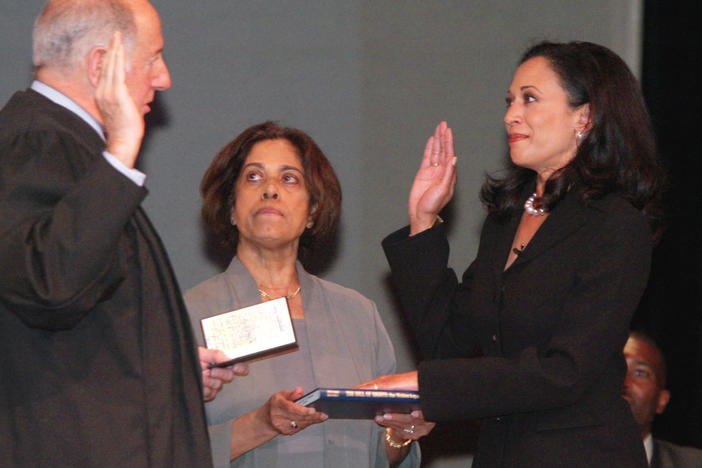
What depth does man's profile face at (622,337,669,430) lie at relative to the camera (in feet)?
13.8

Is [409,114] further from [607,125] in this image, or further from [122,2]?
[122,2]

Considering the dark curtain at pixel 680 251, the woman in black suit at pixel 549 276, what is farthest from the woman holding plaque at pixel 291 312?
the dark curtain at pixel 680 251

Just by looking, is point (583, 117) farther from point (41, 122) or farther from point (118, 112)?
point (41, 122)

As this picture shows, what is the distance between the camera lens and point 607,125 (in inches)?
109

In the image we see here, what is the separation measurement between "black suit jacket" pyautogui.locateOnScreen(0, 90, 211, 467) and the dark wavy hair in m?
1.26

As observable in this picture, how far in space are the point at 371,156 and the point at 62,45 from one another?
2.76m

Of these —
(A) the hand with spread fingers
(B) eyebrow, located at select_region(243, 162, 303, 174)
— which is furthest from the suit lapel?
(A) the hand with spread fingers

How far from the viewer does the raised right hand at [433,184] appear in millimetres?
3090

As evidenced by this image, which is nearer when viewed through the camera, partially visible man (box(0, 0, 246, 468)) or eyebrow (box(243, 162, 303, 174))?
partially visible man (box(0, 0, 246, 468))

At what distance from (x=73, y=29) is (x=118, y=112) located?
0.28m

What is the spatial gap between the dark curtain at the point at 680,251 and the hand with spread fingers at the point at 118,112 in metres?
3.66

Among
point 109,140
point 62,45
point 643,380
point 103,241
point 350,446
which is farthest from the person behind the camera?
point 643,380

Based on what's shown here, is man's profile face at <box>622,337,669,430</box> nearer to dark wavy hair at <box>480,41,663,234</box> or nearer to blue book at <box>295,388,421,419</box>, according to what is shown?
dark wavy hair at <box>480,41,663,234</box>

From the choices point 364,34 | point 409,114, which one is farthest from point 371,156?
point 364,34
